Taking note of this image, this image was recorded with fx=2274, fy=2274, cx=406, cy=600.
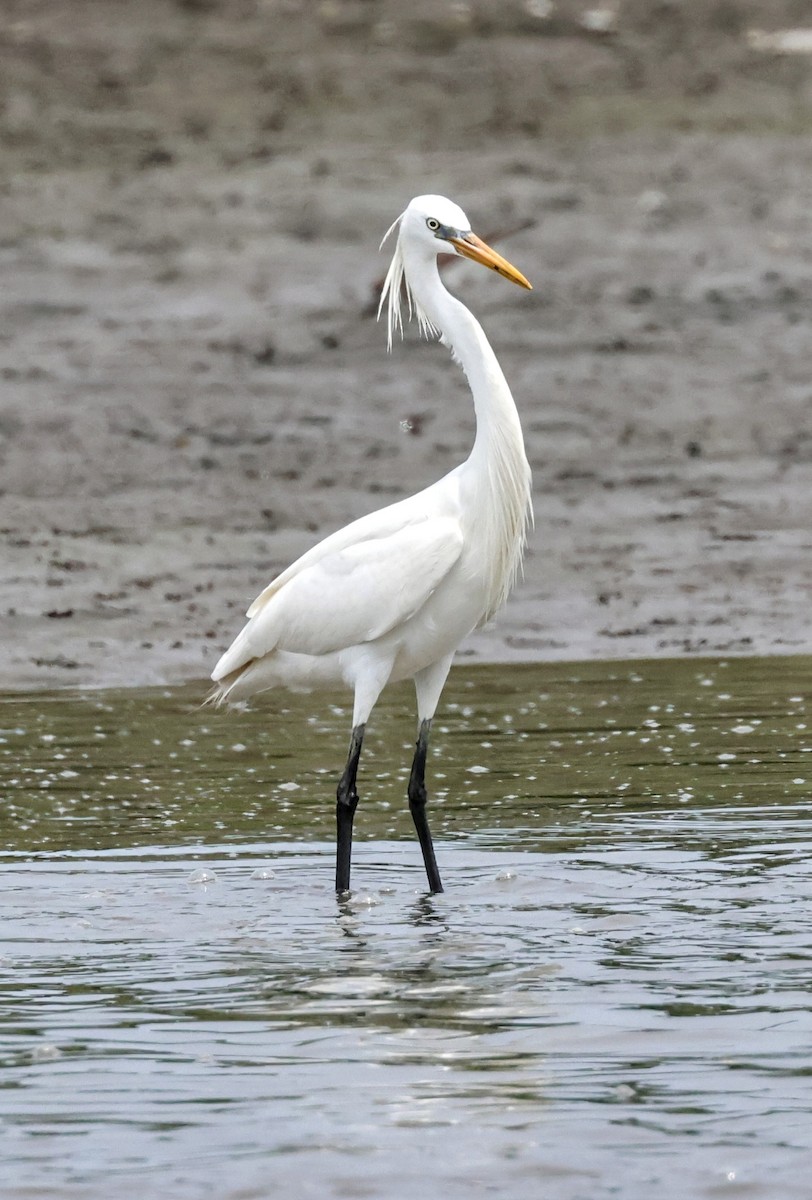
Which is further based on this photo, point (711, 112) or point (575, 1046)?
point (711, 112)

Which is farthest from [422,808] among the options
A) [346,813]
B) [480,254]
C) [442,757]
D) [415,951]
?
[480,254]

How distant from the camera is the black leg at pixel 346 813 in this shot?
6660mm

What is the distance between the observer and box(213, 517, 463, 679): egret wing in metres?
6.63

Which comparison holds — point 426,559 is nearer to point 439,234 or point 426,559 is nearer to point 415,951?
point 439,234

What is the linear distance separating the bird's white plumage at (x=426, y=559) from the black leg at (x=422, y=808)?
4.1 inches

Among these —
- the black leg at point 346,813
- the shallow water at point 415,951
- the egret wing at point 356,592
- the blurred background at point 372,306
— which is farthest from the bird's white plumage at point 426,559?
the blurred background at point 372,306

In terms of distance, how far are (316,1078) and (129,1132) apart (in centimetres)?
46

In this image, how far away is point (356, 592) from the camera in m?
6.76

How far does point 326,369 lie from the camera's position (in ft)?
45.7

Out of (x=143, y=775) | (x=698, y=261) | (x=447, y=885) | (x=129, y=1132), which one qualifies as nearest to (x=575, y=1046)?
(x=129, y=1132)

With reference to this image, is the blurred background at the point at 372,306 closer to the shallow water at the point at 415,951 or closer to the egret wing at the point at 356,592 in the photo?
the shallow water at the point at 415,951

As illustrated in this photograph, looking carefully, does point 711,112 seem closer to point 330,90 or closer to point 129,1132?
point 330,90

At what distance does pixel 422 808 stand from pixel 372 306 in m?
8.03

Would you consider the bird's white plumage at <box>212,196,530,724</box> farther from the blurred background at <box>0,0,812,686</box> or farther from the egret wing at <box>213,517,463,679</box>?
the blurred background at <box>0,0,812,686</box>
